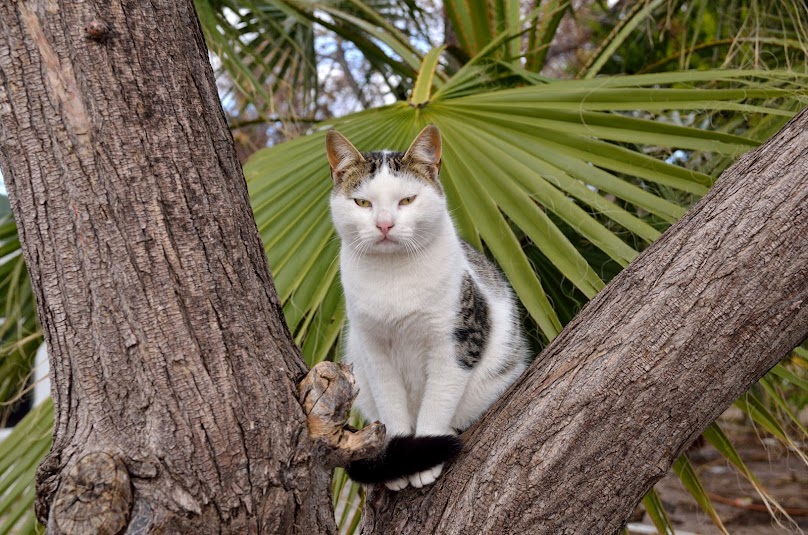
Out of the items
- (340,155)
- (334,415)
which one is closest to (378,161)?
(340,155)

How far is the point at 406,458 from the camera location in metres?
1.18

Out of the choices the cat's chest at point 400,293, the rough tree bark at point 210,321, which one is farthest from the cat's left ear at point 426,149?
the rough tree bark at point 210,321

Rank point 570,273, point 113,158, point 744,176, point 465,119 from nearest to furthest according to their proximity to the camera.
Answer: point 113,158 → point 744,176 → point 570,273 → point 465,119

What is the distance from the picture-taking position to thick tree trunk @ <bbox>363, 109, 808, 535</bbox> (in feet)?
3.29

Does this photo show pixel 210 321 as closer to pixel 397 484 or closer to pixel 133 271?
pixel 133 271

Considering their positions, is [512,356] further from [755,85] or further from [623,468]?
[755,85]

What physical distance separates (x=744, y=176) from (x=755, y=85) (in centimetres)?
51

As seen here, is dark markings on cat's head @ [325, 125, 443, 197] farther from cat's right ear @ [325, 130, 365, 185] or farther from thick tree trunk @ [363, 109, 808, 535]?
thick tree trunk @ [363, 109, 808, 535]

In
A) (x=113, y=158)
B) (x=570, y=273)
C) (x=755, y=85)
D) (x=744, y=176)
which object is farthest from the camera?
(x=755, y=85)

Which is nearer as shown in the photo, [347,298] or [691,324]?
[691,324]

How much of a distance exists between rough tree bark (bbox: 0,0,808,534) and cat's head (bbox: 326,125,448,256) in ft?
1.21

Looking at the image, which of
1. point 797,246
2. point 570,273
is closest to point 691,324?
point 797,246

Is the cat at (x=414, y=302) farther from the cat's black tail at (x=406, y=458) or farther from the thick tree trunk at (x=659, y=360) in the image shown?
the thick tree trunk at (x=659, y=360)

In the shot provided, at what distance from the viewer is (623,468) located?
105 centimetres
